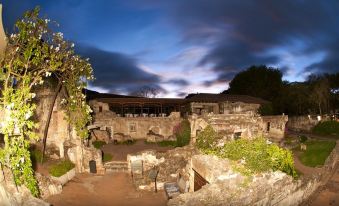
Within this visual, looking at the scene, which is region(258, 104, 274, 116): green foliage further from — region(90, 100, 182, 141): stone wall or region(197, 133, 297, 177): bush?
region(197, 133, 297, 177): bush

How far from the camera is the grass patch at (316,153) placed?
27.8 meters

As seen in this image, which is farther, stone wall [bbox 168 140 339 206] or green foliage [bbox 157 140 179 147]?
green foliage [bbox 157 140 179 147]

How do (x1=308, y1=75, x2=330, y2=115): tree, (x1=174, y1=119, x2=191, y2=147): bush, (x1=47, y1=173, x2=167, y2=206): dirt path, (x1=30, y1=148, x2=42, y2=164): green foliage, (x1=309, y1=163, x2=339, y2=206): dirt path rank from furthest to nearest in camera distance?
(x1=308, y1=75, x2=330, y2=115): tree, (x1=174, y1=119, x2=191, y2=147): bush, (x1=30, y1=148, x2=42, y2=164): green foliage, (x1=309, y1=163, x2=339, y2=206): dirt path, (x1=47, y1=173, x2=167, y2=206): dirt path

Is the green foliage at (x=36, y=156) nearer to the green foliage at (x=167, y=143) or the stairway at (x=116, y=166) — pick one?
the stairway at (x=116, y=166)

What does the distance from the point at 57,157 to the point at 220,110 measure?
27.4 m

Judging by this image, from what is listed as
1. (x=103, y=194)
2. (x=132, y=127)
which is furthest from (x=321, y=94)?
(x=103, y=194)

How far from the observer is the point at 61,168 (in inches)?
878

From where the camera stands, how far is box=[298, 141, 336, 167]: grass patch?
91.1 feet

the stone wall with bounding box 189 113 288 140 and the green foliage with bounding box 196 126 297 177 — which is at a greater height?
the stone wall with bounding box 189 113 288 140

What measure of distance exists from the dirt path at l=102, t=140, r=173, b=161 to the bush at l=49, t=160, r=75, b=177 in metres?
6.42

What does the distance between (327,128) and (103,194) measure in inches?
1474

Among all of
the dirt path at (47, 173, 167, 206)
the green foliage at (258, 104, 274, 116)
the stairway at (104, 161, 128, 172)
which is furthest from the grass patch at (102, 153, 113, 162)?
the green foliage at (258, 104, 274, 116)

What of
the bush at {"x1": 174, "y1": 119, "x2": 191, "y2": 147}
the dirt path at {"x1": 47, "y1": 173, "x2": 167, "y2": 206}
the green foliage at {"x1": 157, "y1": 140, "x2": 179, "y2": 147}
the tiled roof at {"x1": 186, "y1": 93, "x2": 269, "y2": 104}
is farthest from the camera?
the tiled roof at {"x1": 186, "y1": 93, "x2": 269, "y2": 104}

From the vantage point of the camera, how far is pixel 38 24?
643 inches
